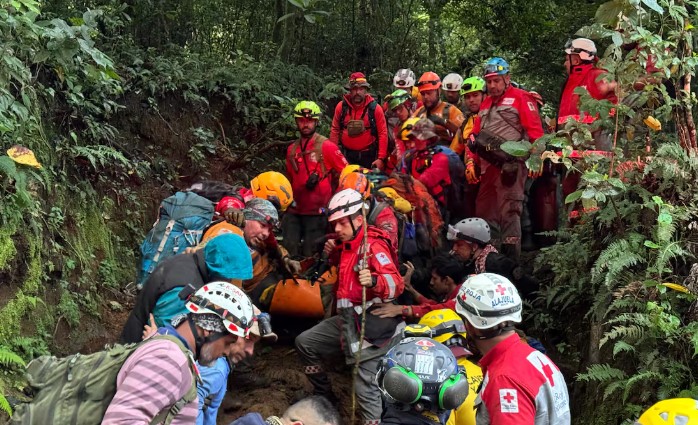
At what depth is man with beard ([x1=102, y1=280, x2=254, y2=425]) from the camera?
2943 millimetres

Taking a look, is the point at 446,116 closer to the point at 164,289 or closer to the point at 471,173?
the point at 471,173

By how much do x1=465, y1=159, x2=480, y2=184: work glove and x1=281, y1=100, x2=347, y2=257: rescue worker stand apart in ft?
5.63

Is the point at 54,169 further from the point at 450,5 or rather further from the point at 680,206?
the point at 450,5

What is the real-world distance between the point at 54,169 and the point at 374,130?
4.76 metres

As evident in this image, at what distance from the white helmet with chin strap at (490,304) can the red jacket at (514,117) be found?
4.77m

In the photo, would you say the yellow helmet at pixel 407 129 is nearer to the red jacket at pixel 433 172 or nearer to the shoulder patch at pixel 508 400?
the red jacket at pixel 433 172

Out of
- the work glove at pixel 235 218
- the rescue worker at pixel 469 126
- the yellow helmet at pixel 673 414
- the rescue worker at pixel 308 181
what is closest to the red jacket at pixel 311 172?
the rescue worker at pixel 308 181

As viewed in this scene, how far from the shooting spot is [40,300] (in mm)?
6297

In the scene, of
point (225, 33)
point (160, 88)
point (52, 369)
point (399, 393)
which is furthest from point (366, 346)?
point (225, 33)

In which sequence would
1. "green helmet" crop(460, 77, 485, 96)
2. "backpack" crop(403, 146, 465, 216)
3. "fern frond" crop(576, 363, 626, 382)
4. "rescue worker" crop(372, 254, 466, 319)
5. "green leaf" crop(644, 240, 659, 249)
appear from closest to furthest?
1. "fern frond" crop(576, 363, 626, 382)
2. "green leaf" crop(644, 240, 659, 249)
3. "rescue worker" crop(372, 254, 466, 319)
4. "backpack" crop(403, 146, 465, 216)
5. "green helmet" crop(460, 77, 485, 96)

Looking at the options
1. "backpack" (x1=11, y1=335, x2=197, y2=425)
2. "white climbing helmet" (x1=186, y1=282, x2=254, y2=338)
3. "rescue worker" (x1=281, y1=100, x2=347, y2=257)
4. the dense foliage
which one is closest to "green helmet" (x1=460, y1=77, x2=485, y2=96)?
the dense foliage

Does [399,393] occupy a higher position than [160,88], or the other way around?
[160,88]

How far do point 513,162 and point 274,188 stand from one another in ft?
9.86

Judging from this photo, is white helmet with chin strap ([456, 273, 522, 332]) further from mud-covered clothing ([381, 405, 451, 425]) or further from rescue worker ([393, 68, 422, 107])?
rescue worker ([393, 68, 422, 107])
